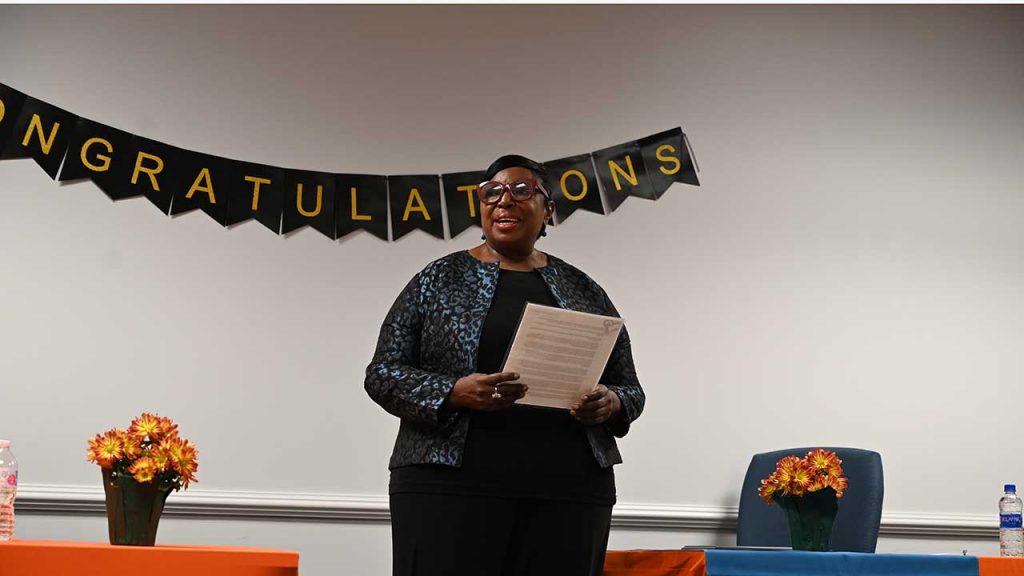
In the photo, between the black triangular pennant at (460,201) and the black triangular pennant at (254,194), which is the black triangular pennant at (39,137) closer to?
the black triangular pennant at (254,194)

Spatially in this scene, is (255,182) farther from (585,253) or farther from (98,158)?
Result: (585,253)

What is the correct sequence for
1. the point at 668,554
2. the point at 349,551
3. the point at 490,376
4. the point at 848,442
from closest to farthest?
the point at 490,376 < the point at 668,554 < the point at 349,551 < the point at 848,442

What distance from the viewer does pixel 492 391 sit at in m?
1.96

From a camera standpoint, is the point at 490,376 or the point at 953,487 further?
the point at 953,487

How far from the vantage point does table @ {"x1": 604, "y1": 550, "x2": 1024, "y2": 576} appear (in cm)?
227

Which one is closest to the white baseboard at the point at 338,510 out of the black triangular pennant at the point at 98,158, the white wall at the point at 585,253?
the white wall at the point at 585,253

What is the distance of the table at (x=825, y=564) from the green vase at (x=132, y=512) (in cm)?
111

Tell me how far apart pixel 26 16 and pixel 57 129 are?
0.40m

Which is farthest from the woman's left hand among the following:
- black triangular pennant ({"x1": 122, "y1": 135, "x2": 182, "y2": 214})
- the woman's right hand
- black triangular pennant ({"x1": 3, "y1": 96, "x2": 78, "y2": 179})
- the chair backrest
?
black triangular pennant ({"x1": 3, "y1": 96, "x2": 78, "y2": 179})

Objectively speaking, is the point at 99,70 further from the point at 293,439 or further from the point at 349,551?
the point at 349,551

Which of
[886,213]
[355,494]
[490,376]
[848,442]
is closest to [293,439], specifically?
[355,494]

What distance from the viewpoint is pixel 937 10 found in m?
3.79

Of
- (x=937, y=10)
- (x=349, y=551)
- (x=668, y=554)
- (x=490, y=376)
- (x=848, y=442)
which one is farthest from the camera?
(x=937, y=10)

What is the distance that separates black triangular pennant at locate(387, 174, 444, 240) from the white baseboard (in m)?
0.84
